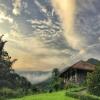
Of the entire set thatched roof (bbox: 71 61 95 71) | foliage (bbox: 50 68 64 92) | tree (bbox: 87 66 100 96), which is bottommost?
tree (bbox: 87 66 100 96)

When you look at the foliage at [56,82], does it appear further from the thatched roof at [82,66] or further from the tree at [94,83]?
the tree at [94,83]

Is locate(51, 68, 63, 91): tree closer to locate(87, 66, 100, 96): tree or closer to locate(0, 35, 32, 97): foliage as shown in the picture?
locate(0, 35, 32, 97): foliage

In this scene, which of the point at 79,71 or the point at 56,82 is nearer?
the point at 56,82

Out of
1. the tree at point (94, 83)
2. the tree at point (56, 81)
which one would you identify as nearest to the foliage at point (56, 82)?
the tree at point (56, 81)

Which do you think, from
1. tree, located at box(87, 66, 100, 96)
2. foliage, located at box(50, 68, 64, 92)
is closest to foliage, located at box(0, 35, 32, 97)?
foliage, located at box(50, 68, 64, 92)

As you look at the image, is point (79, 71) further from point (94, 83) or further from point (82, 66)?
point (94, 83)

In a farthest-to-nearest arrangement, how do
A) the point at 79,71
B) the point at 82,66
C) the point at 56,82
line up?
the point at 82,66, the point at 79,71, the point at 56,82

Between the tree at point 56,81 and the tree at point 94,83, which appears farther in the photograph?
the tree at point 56,81

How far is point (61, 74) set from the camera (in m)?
91.3

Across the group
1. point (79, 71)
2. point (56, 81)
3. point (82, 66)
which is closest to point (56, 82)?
point (56, 81)

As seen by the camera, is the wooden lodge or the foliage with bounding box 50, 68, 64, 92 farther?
the wooden lodge

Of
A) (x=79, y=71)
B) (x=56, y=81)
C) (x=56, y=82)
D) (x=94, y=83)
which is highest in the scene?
(x=79, y=71)

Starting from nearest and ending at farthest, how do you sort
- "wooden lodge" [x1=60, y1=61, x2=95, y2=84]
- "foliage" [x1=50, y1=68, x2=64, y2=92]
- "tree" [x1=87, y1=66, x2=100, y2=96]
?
"tree" [x1=87, y1=66, x2=100, y2=96] < "foliage" [x1=50, y1=68, x2=64, y2=92] < "wooden lodge" [x1=60, y1=61, x2=95, y2=84]

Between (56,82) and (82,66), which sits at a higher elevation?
(82,66)
